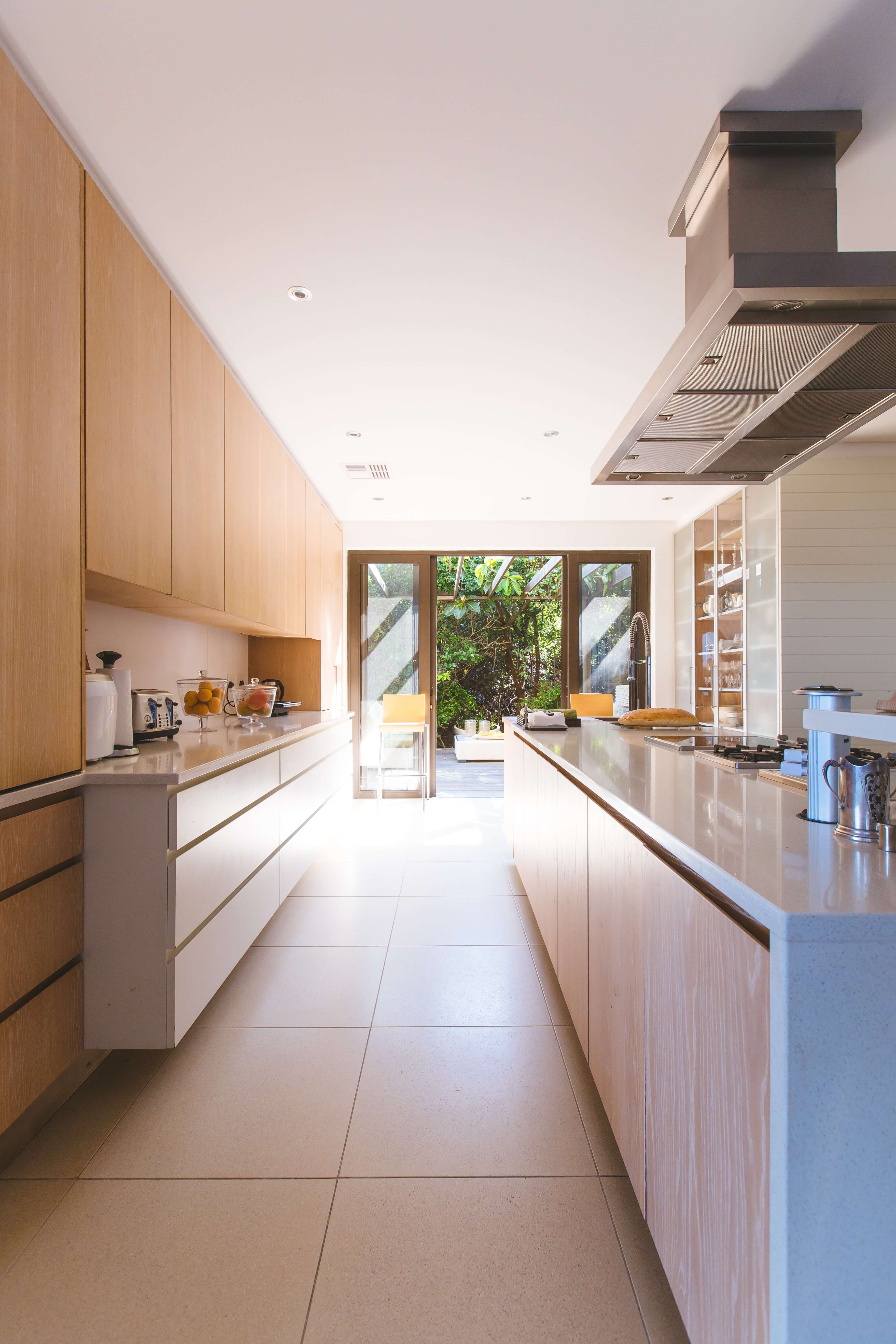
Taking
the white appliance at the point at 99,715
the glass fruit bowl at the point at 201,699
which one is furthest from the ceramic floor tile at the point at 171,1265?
the glass fruit bowl at the point at 201,699

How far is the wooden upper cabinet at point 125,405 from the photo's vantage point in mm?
1813

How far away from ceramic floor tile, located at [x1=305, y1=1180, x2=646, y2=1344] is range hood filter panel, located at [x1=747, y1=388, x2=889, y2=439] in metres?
2.08

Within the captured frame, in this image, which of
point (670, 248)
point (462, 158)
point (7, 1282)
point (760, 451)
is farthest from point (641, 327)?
point (7, 1282)

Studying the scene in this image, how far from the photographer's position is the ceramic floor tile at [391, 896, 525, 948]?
2.78 meters

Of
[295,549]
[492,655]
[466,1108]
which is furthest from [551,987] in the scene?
[492,655]

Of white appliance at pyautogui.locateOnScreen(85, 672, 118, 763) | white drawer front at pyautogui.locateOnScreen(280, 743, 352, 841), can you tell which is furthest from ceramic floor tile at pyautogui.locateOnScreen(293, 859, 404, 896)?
white appliance at pyautogui.locateOnScreen(85, 672, 118, 763)

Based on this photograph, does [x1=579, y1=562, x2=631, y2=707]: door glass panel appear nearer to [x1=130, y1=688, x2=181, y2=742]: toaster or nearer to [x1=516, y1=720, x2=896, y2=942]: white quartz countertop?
[x1=130, y1=688, x2=181, y2=742]: toaster

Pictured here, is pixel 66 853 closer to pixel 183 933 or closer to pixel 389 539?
pixel 183 933

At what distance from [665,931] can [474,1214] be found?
778 mm

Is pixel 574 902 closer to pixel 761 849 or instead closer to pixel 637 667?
pixel 761 849

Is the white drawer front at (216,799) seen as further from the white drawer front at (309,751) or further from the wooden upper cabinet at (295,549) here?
the wooden upper cabinet at (295,549)

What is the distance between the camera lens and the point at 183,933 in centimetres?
181

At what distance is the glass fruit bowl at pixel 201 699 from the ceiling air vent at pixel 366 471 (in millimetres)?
1734

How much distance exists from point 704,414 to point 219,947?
7.26 ft
